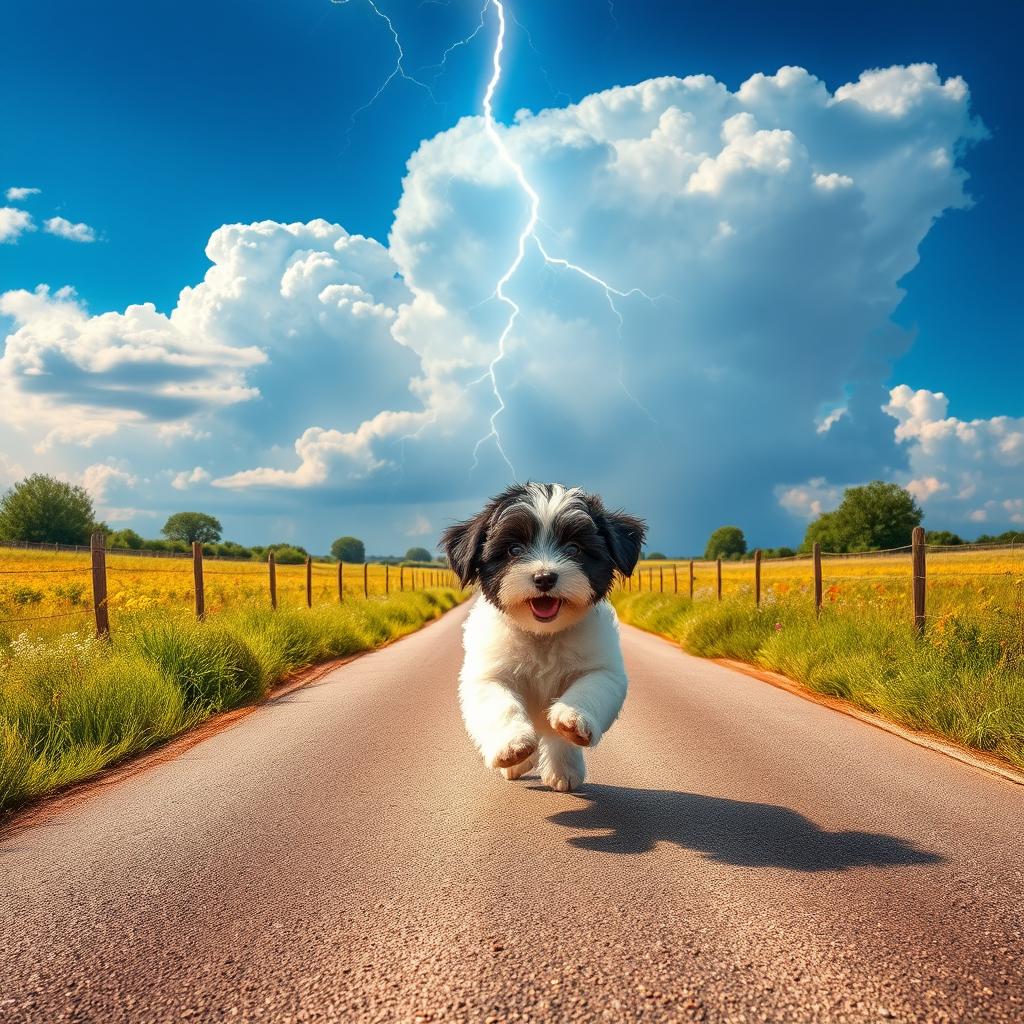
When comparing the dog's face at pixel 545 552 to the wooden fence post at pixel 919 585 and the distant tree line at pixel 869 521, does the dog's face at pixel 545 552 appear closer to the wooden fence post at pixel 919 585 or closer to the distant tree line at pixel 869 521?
the wooden fence post at pixel 919 585

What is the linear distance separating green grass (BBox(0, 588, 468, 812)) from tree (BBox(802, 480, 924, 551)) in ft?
313

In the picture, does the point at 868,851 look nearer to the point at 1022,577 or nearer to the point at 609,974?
the point at 609,974

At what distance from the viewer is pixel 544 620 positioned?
4.40 meters

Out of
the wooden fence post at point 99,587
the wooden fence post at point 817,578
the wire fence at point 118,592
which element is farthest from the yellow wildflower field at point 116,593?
the wooden fence post at point 817,578

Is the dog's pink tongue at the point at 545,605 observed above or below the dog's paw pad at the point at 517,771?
above

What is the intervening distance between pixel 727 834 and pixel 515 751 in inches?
46.3

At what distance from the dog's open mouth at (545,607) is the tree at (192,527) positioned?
407ft

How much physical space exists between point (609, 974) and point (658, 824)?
5.77ft

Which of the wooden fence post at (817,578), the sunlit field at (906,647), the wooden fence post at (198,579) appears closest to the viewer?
the sunlit field at (906,647)

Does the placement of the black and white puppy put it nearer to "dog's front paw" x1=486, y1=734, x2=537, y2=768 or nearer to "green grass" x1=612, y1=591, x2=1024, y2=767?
"dog's front paw" x1=486, y1=734, x2=537, y2=768

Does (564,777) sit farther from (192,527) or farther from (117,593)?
(192,527)

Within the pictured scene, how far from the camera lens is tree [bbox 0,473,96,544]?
102750 mm

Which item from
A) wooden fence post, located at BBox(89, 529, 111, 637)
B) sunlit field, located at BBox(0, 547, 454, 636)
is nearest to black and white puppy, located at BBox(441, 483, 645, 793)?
wooden fence post, located at BBox(89, 529, 111, 637)

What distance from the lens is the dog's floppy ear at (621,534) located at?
16.0 ft
